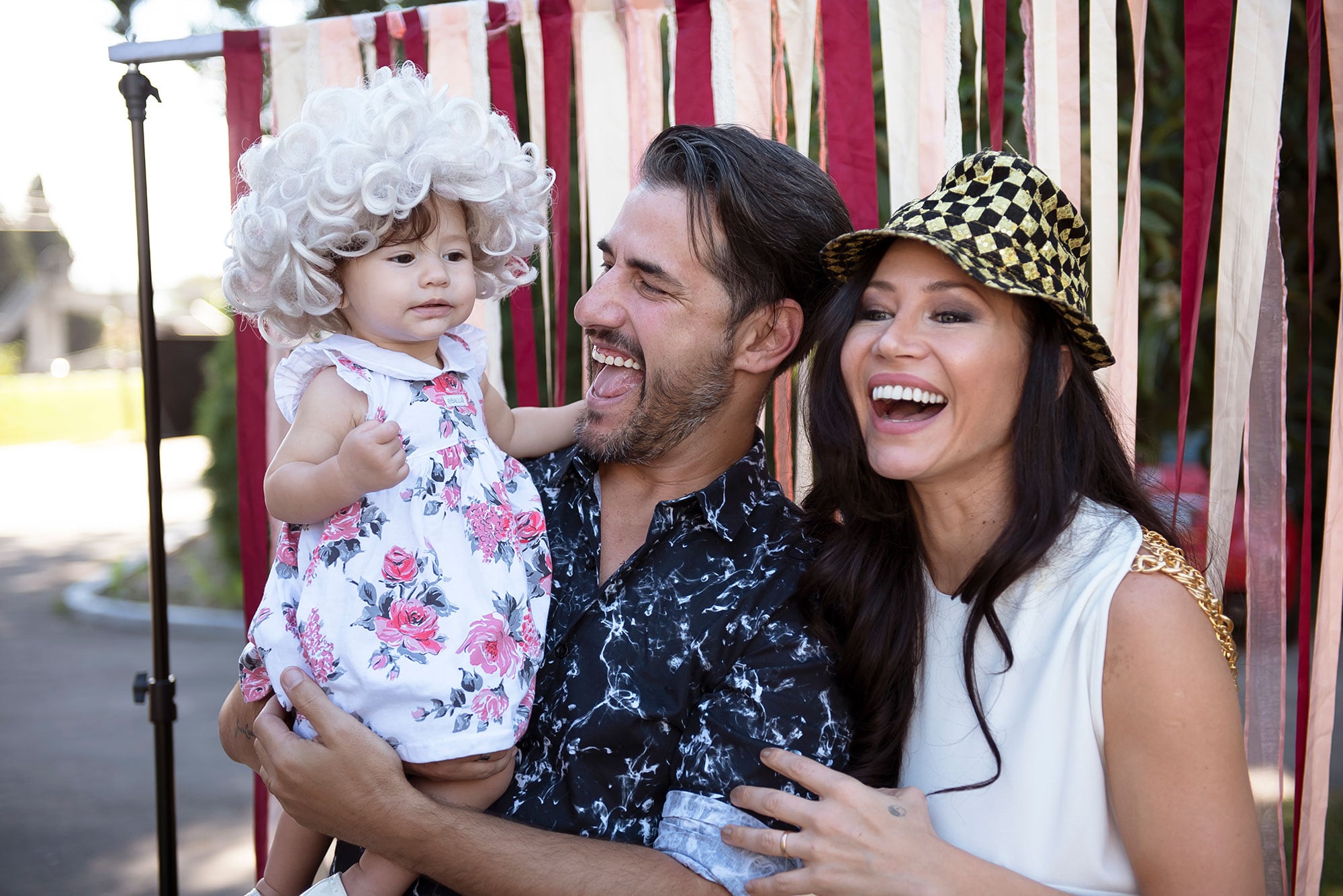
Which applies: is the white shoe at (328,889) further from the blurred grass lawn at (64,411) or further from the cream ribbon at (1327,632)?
the blurred grass lawn at (64,411)

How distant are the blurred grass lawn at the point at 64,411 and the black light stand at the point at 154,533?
20.7 metres

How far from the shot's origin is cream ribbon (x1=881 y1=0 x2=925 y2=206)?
7.63ft

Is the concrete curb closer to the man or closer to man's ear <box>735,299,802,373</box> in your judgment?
the man

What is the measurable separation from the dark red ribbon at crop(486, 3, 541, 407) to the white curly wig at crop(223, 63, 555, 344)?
490mm

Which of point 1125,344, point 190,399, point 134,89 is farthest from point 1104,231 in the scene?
point 190,399

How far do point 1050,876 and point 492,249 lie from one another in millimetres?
1505

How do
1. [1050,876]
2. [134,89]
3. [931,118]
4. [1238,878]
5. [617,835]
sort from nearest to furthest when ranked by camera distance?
1. [1238,878]
2. [1050,876]
3. [617,835]
4. [931,118]
5. [134,89]

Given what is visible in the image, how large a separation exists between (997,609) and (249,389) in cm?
192

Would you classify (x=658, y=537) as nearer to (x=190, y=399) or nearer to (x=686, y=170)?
(x=686, y=170)

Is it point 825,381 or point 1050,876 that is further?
point 825,381

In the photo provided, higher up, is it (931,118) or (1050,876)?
(931,118)

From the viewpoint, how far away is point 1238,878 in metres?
1.52

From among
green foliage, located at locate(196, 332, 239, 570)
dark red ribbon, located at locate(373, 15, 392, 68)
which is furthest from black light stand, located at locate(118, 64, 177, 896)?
green foliage, located at locate(196, 332, 239, 570)

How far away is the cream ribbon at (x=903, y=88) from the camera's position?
233 centimetres
